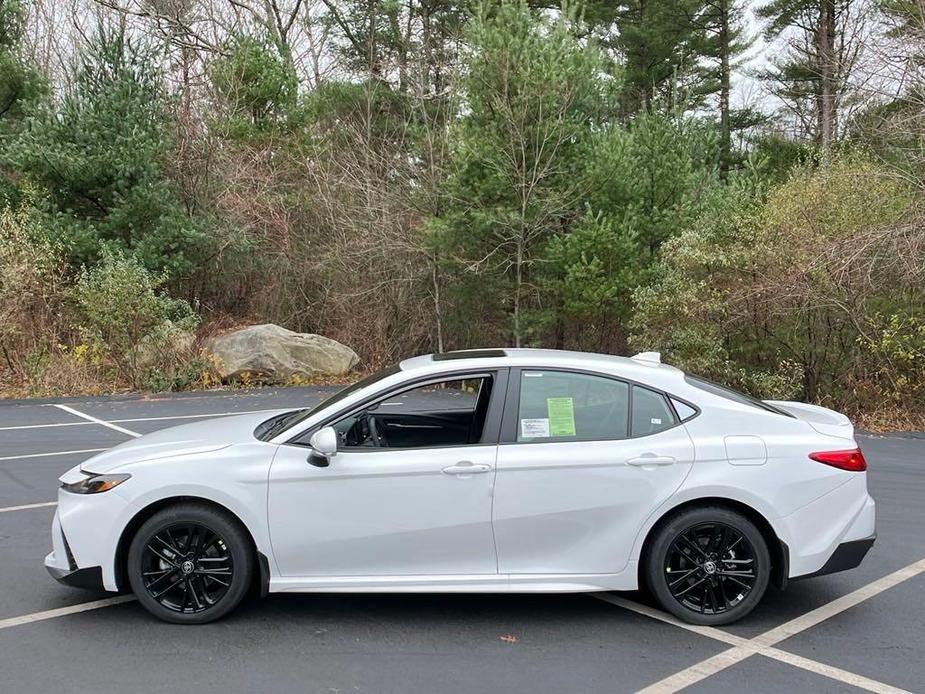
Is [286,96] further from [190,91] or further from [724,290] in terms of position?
[724,290]

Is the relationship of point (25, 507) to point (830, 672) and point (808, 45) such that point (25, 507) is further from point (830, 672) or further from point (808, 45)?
point (808, 45)

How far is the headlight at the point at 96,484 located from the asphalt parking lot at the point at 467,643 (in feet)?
2.43

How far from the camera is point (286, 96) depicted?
20.7m

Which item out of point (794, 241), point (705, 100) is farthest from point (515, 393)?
point (705, 100)

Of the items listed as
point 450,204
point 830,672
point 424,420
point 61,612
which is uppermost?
point 450,204

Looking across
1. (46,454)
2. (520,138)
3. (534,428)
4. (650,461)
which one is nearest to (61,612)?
(534,428)

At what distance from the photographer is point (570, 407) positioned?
439 centimetres

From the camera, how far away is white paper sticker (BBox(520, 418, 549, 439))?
170 inches

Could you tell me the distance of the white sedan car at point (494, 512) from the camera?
4180 mm

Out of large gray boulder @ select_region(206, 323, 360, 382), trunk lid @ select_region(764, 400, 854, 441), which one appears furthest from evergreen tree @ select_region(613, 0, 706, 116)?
trunk lid @ select_region(764, 400, 854, 441)

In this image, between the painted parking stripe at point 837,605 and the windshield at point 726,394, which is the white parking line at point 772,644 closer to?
the painted parking stripe at point 837,605

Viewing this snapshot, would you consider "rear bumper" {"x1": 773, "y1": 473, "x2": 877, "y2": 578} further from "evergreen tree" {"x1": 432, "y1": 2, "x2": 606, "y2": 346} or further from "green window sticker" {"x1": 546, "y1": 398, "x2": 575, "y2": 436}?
"evergreen tree" {"x1": 432, "y1": 2, "x2": 606, "y2": 346}

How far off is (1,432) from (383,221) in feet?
30.1

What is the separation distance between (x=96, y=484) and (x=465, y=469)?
2.02 m
